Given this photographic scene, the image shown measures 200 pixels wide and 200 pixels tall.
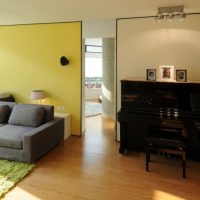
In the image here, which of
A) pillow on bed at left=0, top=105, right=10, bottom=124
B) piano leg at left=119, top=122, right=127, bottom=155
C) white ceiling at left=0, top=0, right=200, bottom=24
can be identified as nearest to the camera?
white ceiling at left=0, top=0, right=200, bottom=24

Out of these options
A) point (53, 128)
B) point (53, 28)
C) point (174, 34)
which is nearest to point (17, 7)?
point (53, 28)

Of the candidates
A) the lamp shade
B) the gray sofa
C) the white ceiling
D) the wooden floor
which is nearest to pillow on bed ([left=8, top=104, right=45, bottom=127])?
the gray sofa

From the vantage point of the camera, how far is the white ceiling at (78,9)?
126 inches

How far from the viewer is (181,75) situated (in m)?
3.84

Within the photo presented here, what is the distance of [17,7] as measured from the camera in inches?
140

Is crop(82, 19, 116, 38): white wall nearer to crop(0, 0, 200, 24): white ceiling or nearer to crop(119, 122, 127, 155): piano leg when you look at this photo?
crop(0, 0, 200, 24): white ceiling

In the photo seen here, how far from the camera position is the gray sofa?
3.50 m

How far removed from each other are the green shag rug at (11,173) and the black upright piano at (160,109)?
162cm

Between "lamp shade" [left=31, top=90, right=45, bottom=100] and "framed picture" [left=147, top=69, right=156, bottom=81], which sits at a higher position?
"framed picture" [left=147, top=69, right=156, bottom=81]

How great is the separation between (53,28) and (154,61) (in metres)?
2.22

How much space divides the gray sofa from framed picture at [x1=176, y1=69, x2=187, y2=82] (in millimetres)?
2259

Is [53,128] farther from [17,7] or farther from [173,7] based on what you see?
[173,7]

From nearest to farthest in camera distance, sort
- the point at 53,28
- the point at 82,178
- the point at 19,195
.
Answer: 1. the point at 19,195
2. the point at 82,178
3. the point at 53,28

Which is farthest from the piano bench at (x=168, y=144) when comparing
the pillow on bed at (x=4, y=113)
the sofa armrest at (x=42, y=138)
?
the pillow on bed at (x=4, y=113)
